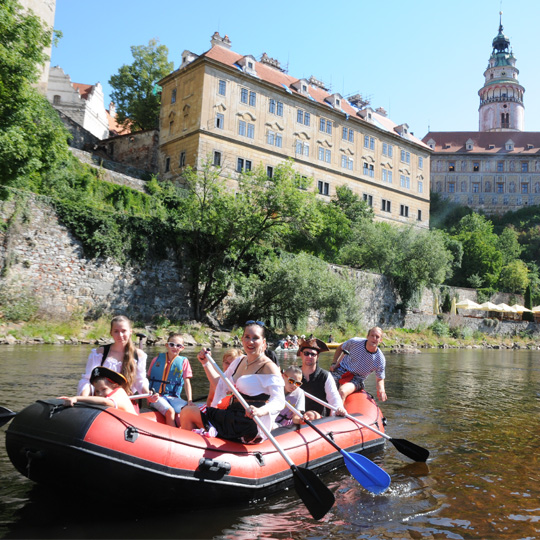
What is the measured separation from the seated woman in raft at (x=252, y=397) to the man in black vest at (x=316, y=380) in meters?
1.54

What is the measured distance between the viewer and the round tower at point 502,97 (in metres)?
86.0

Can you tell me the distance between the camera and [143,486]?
15.1 ft

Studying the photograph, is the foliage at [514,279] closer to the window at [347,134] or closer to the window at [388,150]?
the window at [388,150]

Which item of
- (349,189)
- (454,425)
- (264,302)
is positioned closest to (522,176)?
(349,189)

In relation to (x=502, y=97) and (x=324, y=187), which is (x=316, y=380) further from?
(x=502, y=97)

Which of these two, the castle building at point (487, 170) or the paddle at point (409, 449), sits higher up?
the castle building at point (487, 170)

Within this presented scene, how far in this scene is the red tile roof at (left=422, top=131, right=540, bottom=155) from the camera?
78438mm

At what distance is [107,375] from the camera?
5113mm

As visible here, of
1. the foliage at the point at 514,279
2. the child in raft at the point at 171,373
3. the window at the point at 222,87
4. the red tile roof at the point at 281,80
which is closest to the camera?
the child in raft at the point at 171,373

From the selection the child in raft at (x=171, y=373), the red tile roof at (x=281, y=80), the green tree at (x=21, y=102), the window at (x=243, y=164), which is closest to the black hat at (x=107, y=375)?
the child in raft at (x=171, y=373)

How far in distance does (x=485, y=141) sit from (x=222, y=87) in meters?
55.6

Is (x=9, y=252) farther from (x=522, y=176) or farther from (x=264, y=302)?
(x=522, y=176)

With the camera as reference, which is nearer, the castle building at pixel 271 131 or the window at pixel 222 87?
the castle building at pixel 271 131

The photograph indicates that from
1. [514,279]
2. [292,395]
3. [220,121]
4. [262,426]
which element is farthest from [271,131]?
[262,426]
